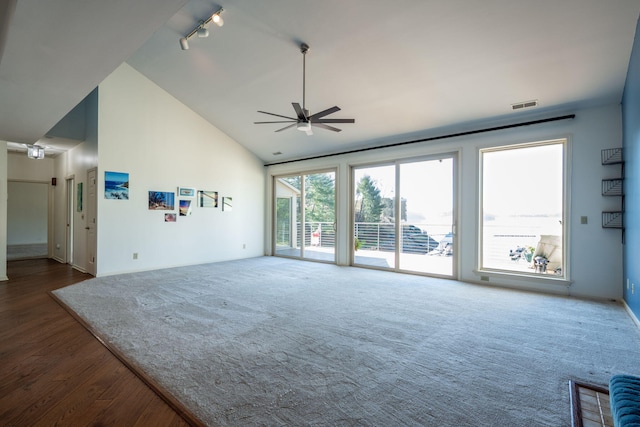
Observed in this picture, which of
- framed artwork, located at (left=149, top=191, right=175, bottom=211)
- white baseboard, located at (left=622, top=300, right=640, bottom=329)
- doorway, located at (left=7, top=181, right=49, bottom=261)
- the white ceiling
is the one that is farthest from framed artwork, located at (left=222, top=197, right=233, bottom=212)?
white baseboard, located at (left=622, top=300, right=640, bottom=329)

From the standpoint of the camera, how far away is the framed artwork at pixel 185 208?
6.81 m

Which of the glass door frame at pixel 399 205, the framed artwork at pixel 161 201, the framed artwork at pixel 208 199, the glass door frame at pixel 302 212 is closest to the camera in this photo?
the glass door frame at pixel 399 205

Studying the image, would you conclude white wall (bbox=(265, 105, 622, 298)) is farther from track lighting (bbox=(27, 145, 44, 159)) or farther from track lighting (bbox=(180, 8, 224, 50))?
track lighting (bbox=(27, 145, 44, 159))

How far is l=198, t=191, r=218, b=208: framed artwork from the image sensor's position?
718cm

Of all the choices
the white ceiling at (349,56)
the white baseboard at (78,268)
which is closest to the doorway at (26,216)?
the white baseboard at (78,268)

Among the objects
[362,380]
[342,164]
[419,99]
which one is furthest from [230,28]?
[362,380]

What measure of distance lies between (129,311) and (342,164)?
5.14m

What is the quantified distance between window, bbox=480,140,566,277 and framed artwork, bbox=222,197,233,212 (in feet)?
19.1

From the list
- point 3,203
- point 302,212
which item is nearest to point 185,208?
point 302,212

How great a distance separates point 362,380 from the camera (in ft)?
7.06

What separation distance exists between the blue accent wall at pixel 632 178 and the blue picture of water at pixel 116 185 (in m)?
7.82

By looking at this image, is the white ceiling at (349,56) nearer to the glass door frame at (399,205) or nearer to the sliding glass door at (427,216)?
the glass door frame at (399,205)

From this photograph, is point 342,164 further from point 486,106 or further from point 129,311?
point 129,311

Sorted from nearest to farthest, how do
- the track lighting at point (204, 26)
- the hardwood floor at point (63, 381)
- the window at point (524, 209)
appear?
the hardwood floor at point (63, 381) < the track lighting at point (204, 26) < the window at point (524, 209)
